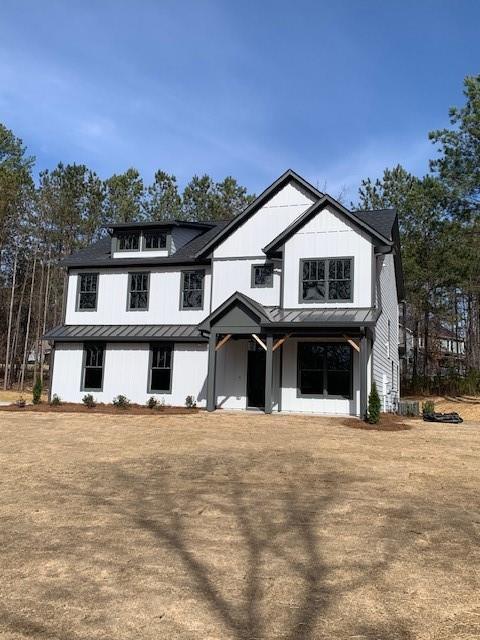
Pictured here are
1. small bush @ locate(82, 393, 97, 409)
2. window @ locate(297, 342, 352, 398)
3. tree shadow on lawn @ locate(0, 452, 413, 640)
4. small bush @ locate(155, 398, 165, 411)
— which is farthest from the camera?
small bush @ locate(82, 393, 97, 409)

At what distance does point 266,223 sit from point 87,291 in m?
8.18

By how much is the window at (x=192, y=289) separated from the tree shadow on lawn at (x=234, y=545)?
11.8m

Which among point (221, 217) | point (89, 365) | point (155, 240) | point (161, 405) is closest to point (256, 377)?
point (161, 405)

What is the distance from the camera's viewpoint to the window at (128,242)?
22.2 meters

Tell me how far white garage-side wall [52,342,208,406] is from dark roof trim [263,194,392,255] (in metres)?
4.77

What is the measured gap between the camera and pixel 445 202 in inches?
1033

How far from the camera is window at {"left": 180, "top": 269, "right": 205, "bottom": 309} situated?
20.8 metres

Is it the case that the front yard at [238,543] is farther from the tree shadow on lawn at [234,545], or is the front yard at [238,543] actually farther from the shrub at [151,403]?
the shrub at [151,403]

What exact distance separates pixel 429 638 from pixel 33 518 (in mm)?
4563

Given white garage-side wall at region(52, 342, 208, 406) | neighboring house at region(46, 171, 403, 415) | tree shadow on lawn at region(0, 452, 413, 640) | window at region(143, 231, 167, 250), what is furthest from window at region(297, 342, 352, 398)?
tree shadow on lawn at region(0, 452, 413, 640)

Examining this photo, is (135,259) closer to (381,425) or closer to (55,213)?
(381,425)

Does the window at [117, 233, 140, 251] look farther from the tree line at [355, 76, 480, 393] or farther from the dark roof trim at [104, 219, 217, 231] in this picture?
the tree line at [355, 76, 480, 393]

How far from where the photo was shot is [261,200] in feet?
64.8

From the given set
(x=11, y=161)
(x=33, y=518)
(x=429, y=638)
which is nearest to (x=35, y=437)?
(x=33, y=518)
